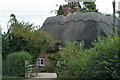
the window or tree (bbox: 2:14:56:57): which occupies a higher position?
tree (bbox: 2:14:56:57)

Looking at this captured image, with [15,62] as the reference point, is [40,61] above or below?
below

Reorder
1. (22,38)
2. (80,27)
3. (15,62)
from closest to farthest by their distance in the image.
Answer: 1. (15,62)
2. (22,38)
3. (80,27)

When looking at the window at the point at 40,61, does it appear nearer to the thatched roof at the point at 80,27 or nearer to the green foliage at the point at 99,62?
the thatched roof at the point at 80,27

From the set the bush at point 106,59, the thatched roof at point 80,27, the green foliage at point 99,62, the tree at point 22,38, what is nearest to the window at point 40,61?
the thatched roof at point 80,27

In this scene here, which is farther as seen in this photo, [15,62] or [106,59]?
[15,62]

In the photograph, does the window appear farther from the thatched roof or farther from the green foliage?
the green foliage

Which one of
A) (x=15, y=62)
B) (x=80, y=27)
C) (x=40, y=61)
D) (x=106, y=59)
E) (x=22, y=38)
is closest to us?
(x=106, y=59)

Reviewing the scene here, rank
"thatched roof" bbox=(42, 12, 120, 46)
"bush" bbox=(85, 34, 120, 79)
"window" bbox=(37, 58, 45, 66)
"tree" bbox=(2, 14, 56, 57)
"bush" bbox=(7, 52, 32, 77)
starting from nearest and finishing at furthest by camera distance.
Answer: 1. "bush" bbox=(85, 34, 120, 79)
2. "bush" bbox=(7, 52, 32, 77)
3. "tree" bbox=(2, 14, 56, 57)
4. "window" bbox=(37, 58, 45, 66)
5. "thatched roof" bbox=(42, 12, 120, 46)

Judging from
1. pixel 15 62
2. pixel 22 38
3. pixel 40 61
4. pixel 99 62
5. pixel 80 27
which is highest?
pixel 80 27

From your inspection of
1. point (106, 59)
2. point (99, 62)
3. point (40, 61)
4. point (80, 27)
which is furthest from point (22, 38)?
point (106, 59)

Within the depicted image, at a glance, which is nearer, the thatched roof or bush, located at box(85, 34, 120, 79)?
bush, located at box(85, 34, 120, 79)

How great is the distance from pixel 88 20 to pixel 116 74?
9.16m

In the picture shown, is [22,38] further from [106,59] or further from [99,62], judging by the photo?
[106,59]

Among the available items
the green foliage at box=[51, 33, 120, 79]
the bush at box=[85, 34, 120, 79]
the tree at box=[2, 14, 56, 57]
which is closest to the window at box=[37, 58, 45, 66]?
the tree at box=[2, 14, 56, 57]
